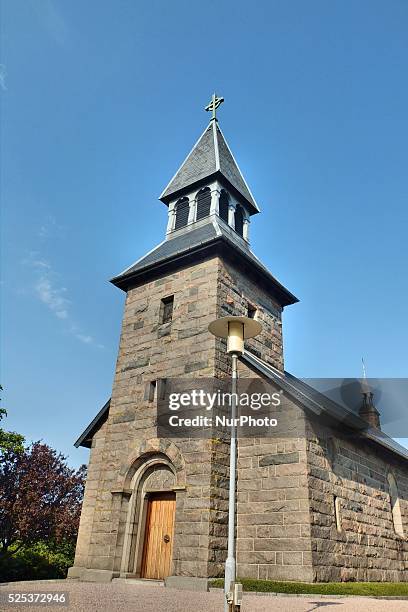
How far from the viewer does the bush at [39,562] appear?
66.9 ft

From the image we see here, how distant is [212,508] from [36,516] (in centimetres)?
1653

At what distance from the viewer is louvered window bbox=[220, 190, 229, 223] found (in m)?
17.6

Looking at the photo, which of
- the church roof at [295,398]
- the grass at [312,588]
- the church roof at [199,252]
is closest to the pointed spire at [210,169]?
the church roof at [199,252]

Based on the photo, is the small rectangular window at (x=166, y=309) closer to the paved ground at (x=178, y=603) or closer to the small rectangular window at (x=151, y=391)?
the small rectangular window at (x=151, y=391)

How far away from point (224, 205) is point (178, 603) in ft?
46.2

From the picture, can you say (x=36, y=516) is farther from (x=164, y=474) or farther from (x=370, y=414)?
(x=370, y=414)

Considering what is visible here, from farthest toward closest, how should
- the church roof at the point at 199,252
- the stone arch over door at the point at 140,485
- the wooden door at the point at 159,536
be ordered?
the church roof at the point at 199,252
the stone arch over door at the point at 140,485
the wooden door at the point at 159,536

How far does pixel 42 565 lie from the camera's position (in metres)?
22.3

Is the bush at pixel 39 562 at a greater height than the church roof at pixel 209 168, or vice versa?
the church roof at pixel 209 168

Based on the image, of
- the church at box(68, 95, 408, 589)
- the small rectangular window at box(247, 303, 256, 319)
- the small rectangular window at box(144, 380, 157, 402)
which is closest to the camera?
the church at box(68, 95, 408, 589)

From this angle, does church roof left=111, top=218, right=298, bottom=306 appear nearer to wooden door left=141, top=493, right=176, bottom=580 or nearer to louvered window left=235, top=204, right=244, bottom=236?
louvered window left=235, top=204, right=244, bottom=236

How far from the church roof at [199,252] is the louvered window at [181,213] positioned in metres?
0.70

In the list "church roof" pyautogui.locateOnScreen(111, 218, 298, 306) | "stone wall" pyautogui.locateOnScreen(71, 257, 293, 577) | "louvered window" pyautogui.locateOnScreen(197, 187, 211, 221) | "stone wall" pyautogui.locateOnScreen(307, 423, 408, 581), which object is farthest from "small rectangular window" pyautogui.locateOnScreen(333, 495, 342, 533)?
"louvered window" pyautogui.locateOnScreen(197, 187, 211, 221)

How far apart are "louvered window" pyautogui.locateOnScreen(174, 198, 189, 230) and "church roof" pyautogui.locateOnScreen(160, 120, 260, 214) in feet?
1.70
